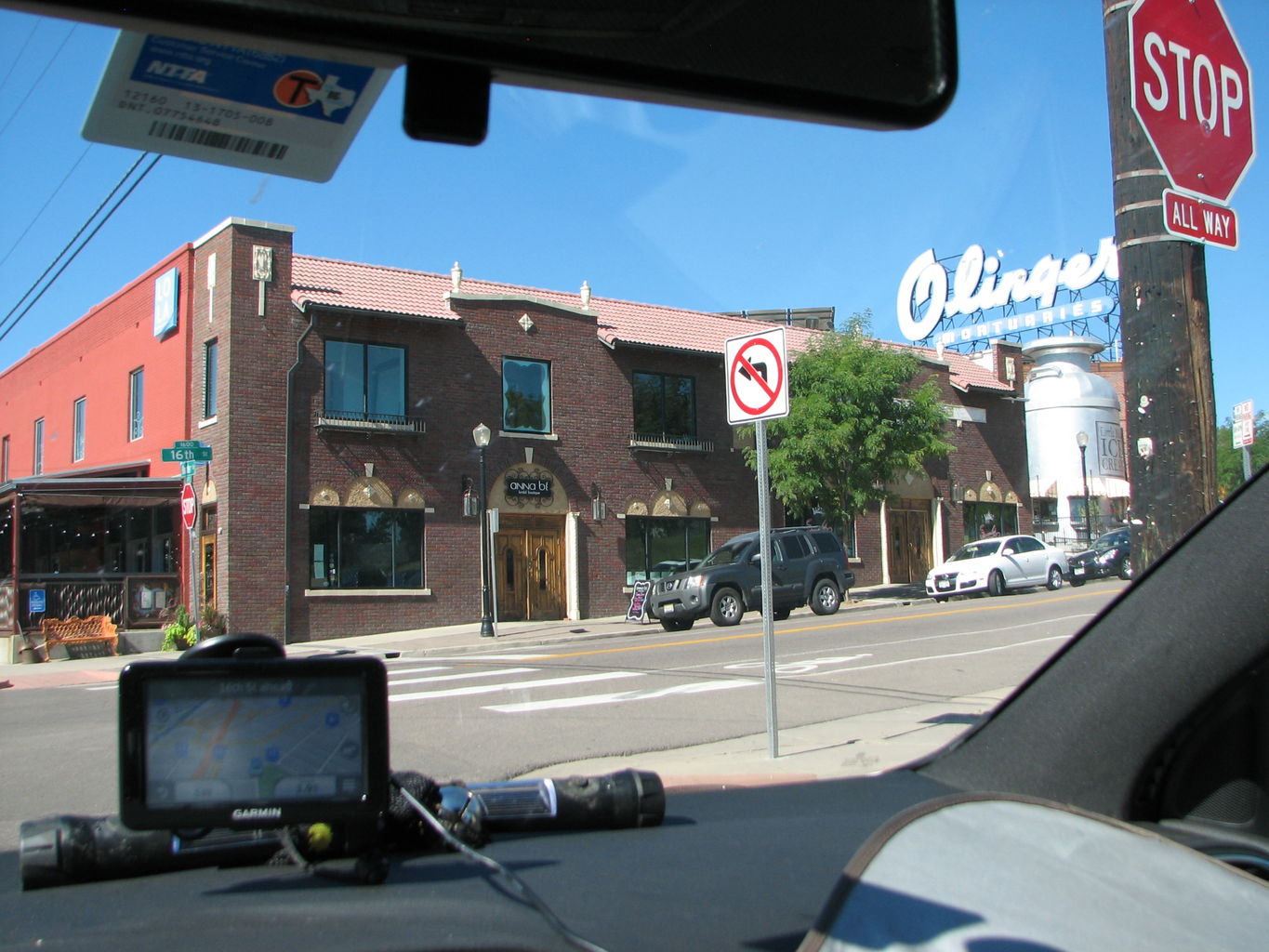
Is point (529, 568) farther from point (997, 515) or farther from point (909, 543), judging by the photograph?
point (997, 515)

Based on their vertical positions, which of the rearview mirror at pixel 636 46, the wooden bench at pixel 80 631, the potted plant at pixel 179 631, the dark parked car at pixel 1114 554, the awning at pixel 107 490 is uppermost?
the rearview mirror at pixel 636 46

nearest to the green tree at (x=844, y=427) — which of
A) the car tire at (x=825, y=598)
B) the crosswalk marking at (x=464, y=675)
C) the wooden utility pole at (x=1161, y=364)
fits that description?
the car tire at (x=825, y=598)

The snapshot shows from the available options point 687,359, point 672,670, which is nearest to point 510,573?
point 687,359

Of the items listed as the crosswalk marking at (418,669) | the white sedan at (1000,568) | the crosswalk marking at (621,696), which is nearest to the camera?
the white sedan at (1000,568)

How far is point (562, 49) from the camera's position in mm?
1804

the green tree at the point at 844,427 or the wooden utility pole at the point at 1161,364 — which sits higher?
the green tree at the point at 844,427

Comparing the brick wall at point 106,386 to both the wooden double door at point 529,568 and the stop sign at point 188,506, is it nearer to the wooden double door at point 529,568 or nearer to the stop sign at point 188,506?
the stop sign at point 188,506

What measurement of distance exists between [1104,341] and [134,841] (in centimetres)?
363

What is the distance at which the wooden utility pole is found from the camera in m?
3.87

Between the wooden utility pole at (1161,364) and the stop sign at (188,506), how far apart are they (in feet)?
11.3

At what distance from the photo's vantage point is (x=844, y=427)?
83.8ft

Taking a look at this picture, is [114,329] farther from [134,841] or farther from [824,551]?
[824,551]

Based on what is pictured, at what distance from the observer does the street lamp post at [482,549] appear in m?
19.3

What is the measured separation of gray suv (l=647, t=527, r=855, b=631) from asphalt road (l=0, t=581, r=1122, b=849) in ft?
15.2
